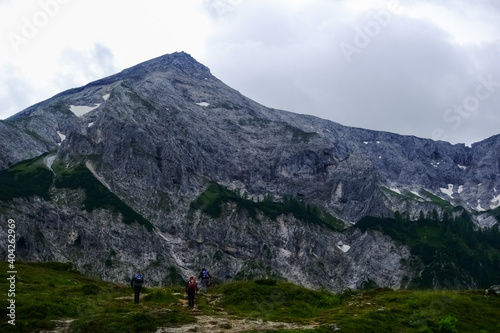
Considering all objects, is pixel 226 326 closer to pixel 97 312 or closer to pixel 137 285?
pixel 97 312

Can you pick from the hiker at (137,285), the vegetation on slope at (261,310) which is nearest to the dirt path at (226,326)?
the vegetation on slope at (261,310)

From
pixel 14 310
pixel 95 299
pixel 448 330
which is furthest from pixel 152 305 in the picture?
pixel 448 330

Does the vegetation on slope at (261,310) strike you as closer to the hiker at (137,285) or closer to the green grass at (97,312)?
the green grass at (97,312)

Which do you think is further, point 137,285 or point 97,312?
point 137,285

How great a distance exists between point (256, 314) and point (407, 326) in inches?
494

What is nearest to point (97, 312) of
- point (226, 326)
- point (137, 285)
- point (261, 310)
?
point (137, 285)

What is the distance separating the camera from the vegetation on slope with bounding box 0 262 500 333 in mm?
34656

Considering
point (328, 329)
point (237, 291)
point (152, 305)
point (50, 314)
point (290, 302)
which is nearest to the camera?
point (328, 329)

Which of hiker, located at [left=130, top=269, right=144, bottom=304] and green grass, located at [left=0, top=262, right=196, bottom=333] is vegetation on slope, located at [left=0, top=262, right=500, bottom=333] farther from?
hiker, located at [left=130, top=269, right=144, bottom=304]

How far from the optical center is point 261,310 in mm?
43531

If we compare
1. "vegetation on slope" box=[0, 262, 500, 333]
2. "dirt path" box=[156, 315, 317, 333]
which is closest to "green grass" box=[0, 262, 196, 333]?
"vegetation on slope" box=[0, 262, 500, 333]

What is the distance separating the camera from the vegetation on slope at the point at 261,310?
114 ft

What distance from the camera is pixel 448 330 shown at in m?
35.3

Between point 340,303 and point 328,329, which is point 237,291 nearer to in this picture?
point 340,303
